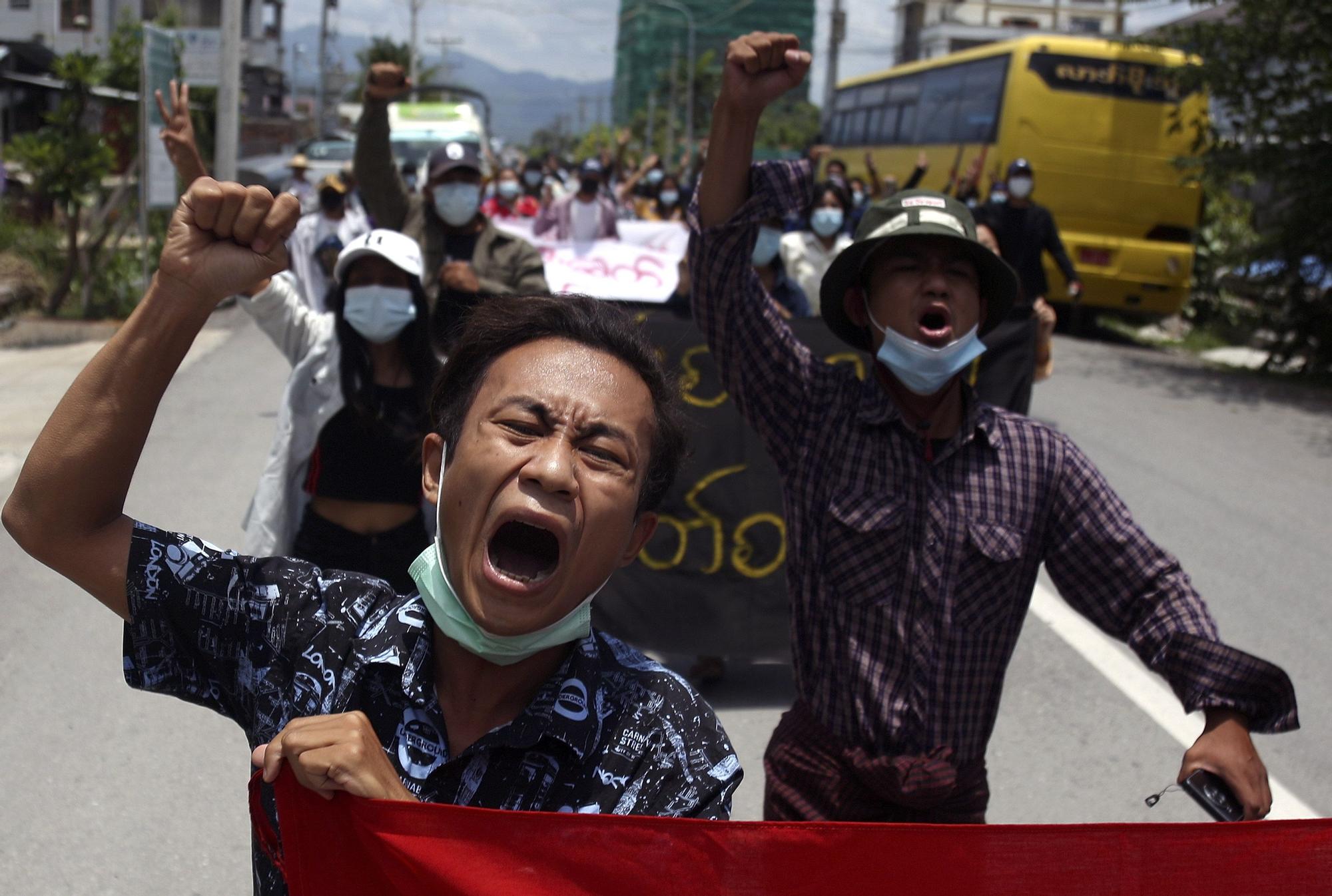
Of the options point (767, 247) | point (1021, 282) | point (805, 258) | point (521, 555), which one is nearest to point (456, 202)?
point (767, 247)

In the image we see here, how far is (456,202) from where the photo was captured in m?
6.21

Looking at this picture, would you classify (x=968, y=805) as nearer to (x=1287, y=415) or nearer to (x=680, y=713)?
(x=680, y=713)

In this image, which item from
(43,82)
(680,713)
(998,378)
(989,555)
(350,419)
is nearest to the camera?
(680,713)

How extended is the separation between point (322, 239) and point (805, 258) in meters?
3.26

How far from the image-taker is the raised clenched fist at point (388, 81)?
5.14 m

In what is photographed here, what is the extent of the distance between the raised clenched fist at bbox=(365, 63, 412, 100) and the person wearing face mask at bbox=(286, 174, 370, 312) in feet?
5.85

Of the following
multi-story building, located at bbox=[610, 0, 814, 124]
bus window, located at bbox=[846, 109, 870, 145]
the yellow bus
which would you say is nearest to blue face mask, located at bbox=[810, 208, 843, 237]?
the yellow bus

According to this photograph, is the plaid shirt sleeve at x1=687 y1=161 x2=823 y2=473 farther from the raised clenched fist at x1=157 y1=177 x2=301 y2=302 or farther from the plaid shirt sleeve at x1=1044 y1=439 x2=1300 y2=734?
the raised clenched fist at x1=157 y1=177 x2=301 y2=302

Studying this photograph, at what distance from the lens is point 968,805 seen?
2561 millimetres

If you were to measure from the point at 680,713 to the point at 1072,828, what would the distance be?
53cm

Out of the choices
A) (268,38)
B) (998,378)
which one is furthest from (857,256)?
(268,38)

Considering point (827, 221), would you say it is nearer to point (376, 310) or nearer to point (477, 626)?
point (376, 310)

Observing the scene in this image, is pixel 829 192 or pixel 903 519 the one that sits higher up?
pixel 829 192

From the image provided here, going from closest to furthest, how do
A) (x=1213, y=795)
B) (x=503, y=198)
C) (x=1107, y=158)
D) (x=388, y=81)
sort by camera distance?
(x=1213, y=795) → (x=388, y=81) → (x=503, y=198) → (x=1107, y=158)
